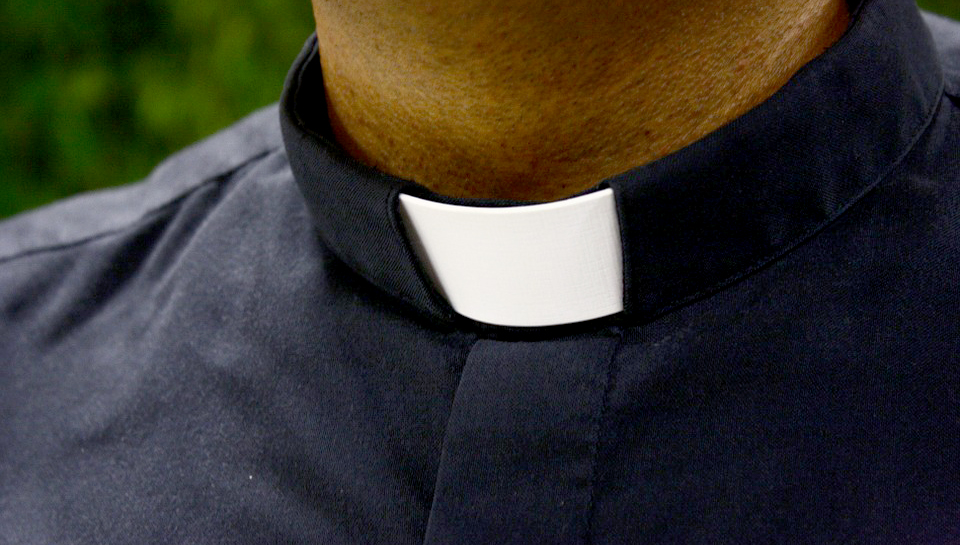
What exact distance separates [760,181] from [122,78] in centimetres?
101

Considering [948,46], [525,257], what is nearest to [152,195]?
[525,257]

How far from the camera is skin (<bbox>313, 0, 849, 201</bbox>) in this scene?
480 millimetres

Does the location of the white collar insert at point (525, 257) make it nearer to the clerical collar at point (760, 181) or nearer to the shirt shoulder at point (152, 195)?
the clerical collar at point (760, 181)

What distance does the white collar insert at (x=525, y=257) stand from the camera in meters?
0.46

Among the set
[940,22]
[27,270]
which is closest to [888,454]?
[940,22]

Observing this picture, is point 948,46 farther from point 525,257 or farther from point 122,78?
point 122,78

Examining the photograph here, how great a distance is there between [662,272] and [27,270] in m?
0.47

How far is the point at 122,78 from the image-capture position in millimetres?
1265

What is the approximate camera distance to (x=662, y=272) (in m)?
0.46

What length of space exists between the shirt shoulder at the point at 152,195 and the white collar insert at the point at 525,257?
0.83 ft

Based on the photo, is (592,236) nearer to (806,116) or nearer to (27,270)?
(806,116)

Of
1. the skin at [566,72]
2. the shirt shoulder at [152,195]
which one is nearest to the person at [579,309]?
the skin at [566,72]

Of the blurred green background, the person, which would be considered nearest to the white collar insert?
the person

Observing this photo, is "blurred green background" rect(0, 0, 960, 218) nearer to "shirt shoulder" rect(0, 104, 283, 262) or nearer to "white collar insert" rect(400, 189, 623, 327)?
"shirt shoulder" rect(0, 104, 283, 262)
